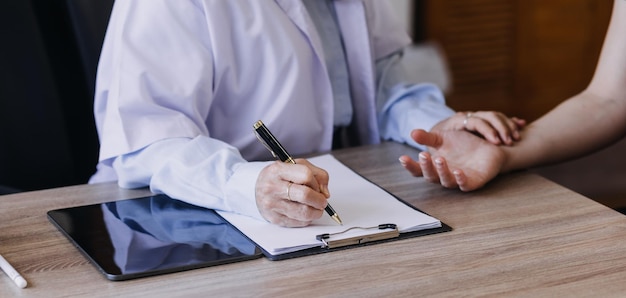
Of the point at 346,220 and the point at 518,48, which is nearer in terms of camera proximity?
the point at 346,220

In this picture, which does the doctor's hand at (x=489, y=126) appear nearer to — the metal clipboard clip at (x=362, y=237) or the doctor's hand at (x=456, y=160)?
the doctor's hand at (x=456, y=160)

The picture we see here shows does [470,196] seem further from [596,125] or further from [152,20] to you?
[152,20]

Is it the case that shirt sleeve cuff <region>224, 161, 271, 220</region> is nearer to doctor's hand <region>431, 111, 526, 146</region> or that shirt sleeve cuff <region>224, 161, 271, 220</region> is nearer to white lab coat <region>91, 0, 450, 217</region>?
white lab coat <region>91, 0, 450, 217</region>

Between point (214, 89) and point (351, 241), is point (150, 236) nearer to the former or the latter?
point (351, 241)

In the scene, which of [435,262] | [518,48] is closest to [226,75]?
[435,262]

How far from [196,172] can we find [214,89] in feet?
0.79

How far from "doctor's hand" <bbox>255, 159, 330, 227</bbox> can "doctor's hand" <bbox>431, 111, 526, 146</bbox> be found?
1.28 feet

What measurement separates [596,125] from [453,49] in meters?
2.56

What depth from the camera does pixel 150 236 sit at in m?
1.19

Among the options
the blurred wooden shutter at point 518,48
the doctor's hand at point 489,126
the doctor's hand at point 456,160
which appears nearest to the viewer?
the doctor's hand at point 456,160

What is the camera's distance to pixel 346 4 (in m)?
1.74

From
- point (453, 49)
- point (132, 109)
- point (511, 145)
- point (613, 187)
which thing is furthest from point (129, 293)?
point (453, 49)

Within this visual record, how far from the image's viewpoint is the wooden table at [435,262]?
1020mm

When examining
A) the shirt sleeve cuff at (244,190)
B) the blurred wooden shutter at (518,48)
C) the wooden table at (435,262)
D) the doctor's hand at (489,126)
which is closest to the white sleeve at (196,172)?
the shirt sleeve cuff at (244,190)
